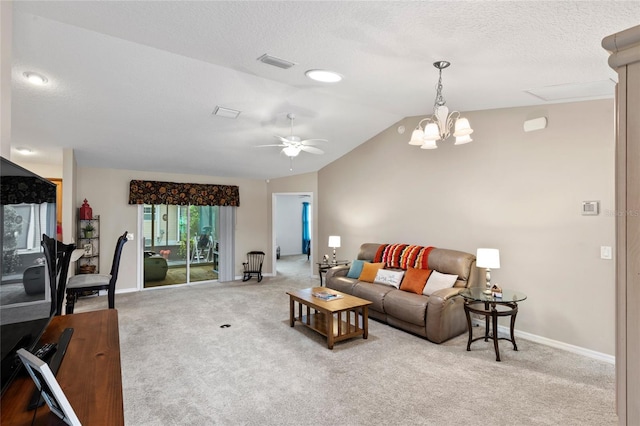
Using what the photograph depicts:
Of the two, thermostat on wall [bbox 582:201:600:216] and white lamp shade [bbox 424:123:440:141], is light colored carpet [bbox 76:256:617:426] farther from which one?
white lamp shade [bbox 424:123:440:141]

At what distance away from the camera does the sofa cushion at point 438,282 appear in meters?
4.12

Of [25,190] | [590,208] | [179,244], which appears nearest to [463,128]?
[590,208]

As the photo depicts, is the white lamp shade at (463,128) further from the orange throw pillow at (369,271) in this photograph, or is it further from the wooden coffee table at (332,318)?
the orange throw pillow at (369,271)

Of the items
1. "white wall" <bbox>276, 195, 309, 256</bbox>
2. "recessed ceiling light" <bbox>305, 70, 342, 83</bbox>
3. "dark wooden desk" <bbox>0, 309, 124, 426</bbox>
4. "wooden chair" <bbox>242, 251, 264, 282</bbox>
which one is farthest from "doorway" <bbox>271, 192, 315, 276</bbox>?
"dark wooden desk" <bbox>0, 309, 124, 426</bbox>

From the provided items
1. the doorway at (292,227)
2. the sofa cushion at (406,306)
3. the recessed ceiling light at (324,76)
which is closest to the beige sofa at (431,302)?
the sofa cushion at (406,306)

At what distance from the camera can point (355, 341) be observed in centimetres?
379

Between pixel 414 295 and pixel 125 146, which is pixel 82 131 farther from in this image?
pixel 414 295

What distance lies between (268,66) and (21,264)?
2408 mm

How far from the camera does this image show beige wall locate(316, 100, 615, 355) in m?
3.35

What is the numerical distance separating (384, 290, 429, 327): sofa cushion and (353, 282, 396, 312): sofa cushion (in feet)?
0.30

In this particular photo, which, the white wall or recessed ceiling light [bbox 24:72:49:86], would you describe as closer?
recessed ceiling light [bbox 24:72:49:86]

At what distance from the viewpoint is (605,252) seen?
3.29 m

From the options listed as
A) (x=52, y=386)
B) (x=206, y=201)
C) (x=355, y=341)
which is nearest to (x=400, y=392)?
(x=355, y=341)

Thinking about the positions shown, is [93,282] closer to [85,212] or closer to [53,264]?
[53,264]
